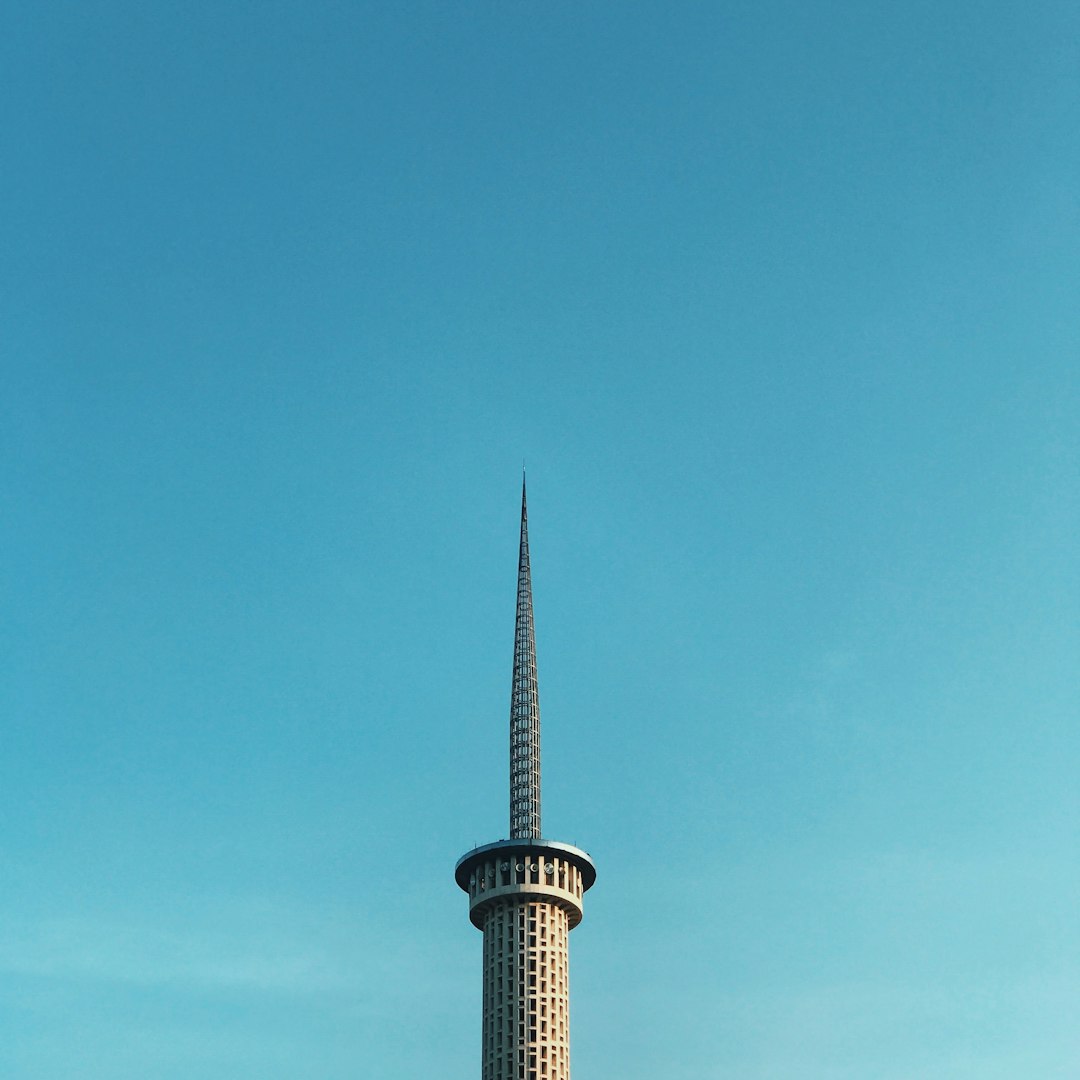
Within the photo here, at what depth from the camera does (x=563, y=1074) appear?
192m

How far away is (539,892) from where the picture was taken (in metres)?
200

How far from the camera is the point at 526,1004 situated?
635 feet

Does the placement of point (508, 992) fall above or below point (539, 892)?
below

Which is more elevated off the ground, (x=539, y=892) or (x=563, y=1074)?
(x=539, y=892)

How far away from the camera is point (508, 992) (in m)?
195

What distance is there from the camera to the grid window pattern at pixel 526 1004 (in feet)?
627

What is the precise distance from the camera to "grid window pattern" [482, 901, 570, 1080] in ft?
627

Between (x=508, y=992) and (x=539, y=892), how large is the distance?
13.2m

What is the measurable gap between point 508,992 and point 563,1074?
12.1 meters

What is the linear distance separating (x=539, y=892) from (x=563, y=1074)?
22.6 metres
